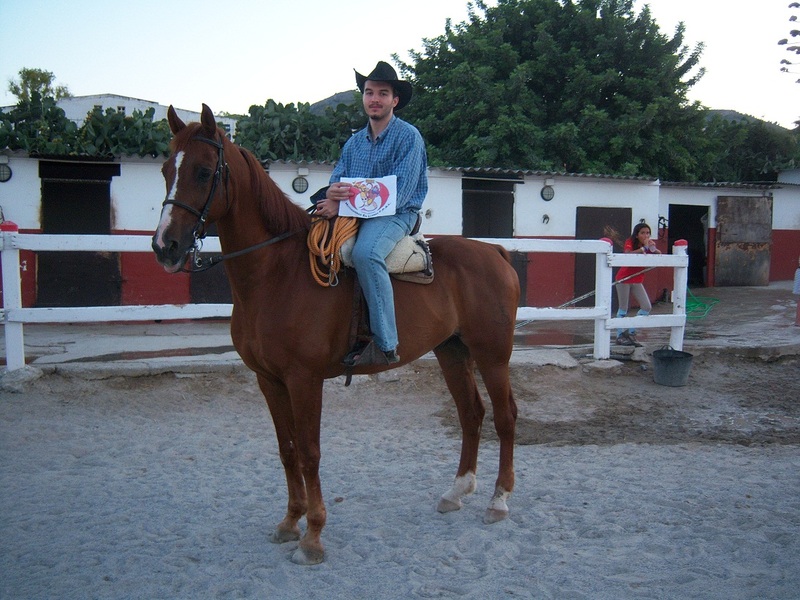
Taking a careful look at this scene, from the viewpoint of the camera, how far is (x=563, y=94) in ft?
61.5

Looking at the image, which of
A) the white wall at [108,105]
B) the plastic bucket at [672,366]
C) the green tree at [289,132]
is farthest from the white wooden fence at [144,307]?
the white wall at [108,105]

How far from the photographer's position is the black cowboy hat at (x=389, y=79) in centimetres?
377

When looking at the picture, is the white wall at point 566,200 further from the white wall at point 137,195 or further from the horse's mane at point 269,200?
the horse's mane at point 269,200

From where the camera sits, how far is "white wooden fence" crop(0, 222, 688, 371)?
20.8 feet

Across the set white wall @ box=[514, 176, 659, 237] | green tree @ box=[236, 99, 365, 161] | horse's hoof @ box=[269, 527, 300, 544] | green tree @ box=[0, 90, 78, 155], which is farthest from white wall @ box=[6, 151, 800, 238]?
horse's hoof @ box=[269, 527, 300, 544]

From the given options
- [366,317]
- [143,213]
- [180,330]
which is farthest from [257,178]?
[143,213]

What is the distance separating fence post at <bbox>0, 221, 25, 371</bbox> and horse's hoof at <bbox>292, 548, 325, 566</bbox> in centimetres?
448

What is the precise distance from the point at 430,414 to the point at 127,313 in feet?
11.0

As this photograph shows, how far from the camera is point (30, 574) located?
314 cm

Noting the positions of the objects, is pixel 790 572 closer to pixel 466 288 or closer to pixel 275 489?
pixel 466 288

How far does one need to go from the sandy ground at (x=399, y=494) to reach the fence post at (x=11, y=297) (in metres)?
0.34

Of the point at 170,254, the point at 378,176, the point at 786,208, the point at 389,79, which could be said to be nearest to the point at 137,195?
the point at 378,176

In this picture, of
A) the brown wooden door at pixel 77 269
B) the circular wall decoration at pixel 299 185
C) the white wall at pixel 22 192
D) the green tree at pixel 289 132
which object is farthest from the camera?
the green tree at pixel 289 132

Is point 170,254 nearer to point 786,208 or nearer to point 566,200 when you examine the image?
point 566,200
